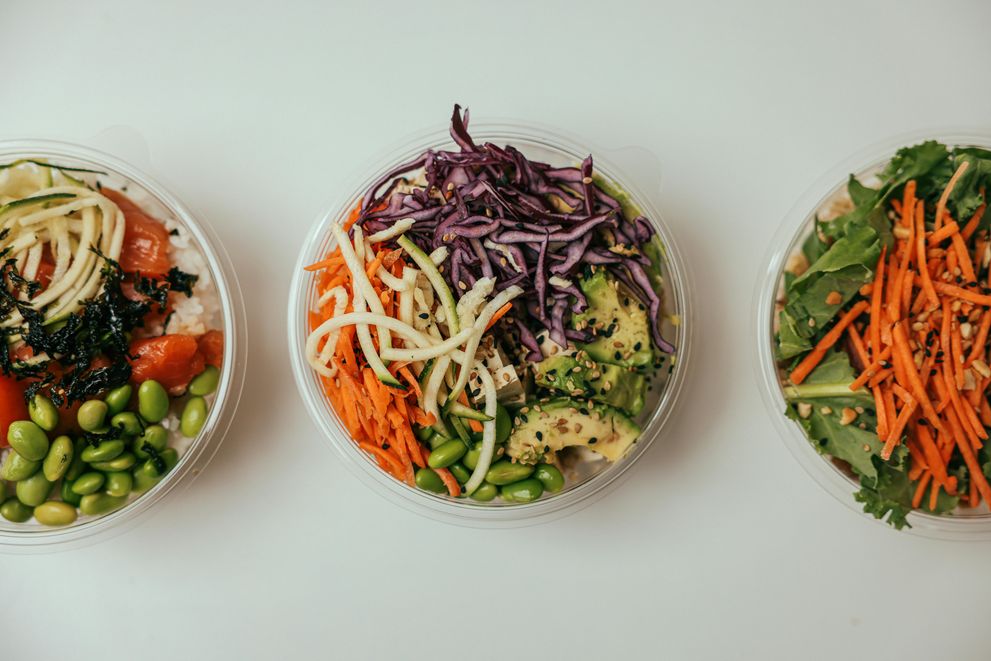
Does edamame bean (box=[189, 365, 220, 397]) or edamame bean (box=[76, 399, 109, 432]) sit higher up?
edamame bean (box=[189, 365, 220, 397])

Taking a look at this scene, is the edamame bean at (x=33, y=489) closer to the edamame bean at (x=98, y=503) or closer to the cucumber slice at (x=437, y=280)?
the edamame bean at (x=98, y=503)

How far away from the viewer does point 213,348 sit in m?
1.82

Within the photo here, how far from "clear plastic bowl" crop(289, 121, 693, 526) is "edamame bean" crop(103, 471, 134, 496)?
0.46 meters

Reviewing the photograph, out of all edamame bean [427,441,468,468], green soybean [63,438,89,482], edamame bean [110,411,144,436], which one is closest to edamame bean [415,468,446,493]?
edamame bean [427,441,468,468]

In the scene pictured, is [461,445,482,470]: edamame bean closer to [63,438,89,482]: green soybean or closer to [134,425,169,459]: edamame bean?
[134,425,169,459]: edamame bean

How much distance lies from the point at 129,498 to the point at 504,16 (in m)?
1.65

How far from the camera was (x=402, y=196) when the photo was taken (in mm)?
1696

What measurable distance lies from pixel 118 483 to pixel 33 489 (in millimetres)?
197

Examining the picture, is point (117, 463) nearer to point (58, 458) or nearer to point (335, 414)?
point (58, 458)

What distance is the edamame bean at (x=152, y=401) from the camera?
1.67 m

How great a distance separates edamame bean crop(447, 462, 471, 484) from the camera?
168 cm

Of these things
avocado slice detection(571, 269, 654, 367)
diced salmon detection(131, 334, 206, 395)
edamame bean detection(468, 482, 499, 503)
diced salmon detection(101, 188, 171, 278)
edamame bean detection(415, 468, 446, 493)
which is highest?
diced salmon detection(101, 188, 171, 278)

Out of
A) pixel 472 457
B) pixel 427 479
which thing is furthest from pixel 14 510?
pixel 472 457

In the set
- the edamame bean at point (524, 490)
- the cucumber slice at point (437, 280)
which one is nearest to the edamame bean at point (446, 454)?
the edamame bean at point (524, 490)
